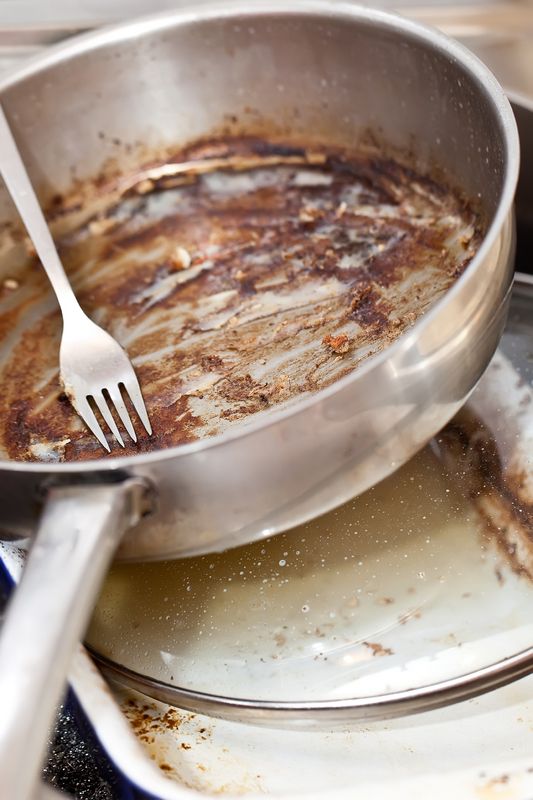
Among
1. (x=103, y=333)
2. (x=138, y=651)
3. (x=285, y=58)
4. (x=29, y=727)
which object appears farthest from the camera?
(x=285, y=58)

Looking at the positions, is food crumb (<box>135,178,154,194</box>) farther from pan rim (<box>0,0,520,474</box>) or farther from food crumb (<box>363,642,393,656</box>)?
food crumb (<box>363,642,393,656</box>)

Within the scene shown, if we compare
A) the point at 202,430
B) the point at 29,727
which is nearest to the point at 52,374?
the point at 202,430

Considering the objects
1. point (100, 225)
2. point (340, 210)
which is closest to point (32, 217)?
point (100, 225)

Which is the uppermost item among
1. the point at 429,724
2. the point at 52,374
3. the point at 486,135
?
the point at 486,135

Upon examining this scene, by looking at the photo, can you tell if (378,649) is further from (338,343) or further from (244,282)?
(244,282)

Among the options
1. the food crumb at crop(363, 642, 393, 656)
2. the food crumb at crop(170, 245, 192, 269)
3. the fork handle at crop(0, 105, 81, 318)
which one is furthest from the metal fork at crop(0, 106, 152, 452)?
the food crumb at crop(363, 642, 393, 656)

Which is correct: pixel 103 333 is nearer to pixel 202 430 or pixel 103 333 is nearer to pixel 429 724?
pixel 202 430

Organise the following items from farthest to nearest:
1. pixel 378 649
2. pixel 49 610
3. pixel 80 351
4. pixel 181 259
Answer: pixel 181 259 < pixel 80 351 < pixel 378 649 < pixel 49 610
